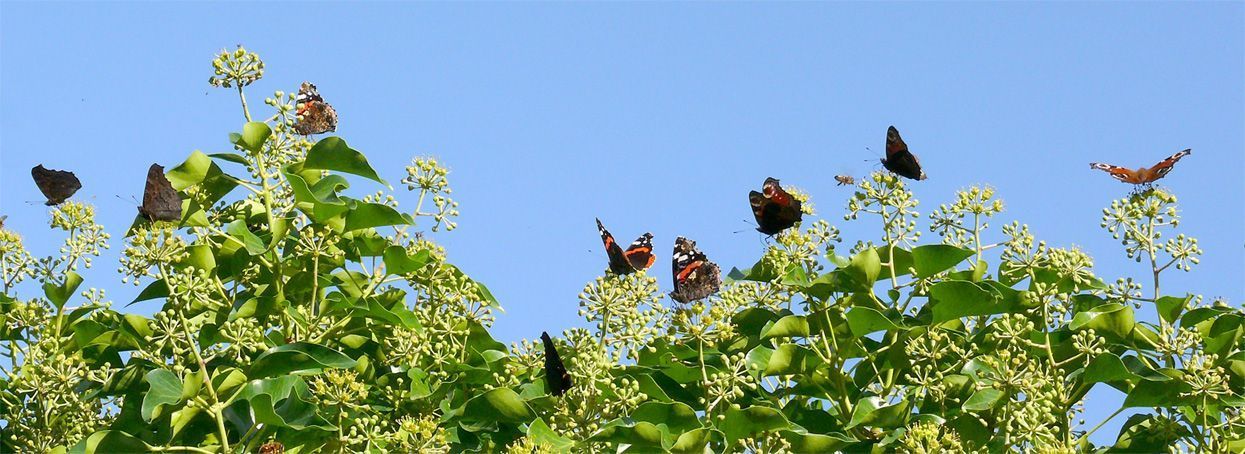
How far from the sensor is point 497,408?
6383 mm

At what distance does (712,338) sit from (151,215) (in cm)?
234

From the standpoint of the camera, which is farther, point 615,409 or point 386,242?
point 386,242

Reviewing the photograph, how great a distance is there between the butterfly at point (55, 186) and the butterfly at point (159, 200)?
938 millimetres

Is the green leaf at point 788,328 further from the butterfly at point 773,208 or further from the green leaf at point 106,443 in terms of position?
the green leaf at point 106,443

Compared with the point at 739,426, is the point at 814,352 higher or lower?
higher

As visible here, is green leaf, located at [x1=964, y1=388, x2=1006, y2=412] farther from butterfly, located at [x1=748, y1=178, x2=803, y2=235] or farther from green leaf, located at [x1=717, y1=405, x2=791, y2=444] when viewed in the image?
butterfly, located at [x1=748, y1=178, x2=803, y2=235]

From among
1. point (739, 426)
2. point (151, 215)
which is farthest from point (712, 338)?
point (151, 215)

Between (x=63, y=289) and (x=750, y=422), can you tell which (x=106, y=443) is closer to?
(x=63, y=289)

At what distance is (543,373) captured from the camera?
6703 millimetres

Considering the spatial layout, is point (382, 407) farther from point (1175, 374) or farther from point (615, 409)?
point (1175, 374)

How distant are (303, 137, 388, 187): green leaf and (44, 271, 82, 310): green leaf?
1058 millimetres

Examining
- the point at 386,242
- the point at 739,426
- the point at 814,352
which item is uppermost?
the point at 386,242

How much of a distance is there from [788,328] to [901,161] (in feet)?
4.96

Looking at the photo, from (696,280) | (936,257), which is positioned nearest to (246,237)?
(696,280)
